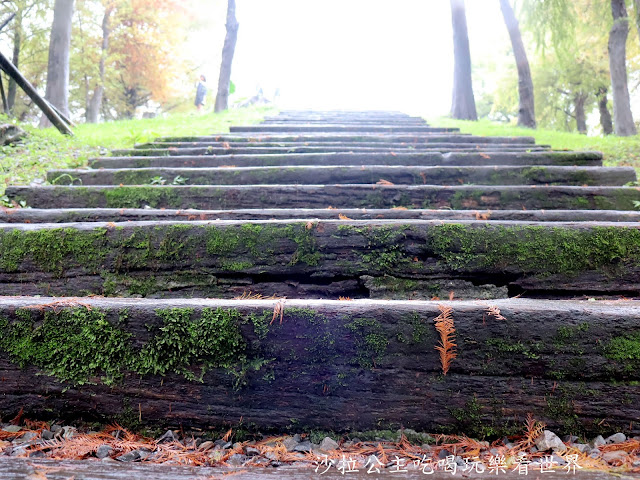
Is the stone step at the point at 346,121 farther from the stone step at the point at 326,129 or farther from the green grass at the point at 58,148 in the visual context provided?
the green grass at the point at 58,148

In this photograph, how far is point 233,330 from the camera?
5.20 feet

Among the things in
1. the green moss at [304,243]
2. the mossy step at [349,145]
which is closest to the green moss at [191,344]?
the green moss at [304,243]

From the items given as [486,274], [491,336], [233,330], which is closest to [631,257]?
[486,274]

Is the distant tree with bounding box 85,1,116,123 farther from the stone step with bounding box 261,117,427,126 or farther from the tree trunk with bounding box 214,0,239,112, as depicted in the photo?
the stone step with bounding box 261,117,427,126

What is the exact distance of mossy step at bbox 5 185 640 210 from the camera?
120 inches

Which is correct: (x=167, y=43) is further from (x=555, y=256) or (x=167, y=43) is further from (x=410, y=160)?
(x=555, y=256)

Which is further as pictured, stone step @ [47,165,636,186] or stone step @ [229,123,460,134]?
stone step @ [229,123,460,134]

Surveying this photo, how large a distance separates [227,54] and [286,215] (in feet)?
33.2

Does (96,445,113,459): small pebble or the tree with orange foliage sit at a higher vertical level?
the tree with orange foliage

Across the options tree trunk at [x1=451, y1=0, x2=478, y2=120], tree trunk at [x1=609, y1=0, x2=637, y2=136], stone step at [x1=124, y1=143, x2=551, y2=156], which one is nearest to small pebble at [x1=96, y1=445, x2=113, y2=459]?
stone step at [x1=124, y1=143, x2=551, y2=156]

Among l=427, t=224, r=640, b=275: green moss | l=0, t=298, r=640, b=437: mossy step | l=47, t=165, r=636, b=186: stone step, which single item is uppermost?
l=47, t=165, r=636, b=186: stone step

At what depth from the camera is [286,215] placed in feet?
8.80

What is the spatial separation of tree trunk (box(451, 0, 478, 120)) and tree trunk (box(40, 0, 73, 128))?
9258 millimetres

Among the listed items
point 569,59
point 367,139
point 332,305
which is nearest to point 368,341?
point 332,305
